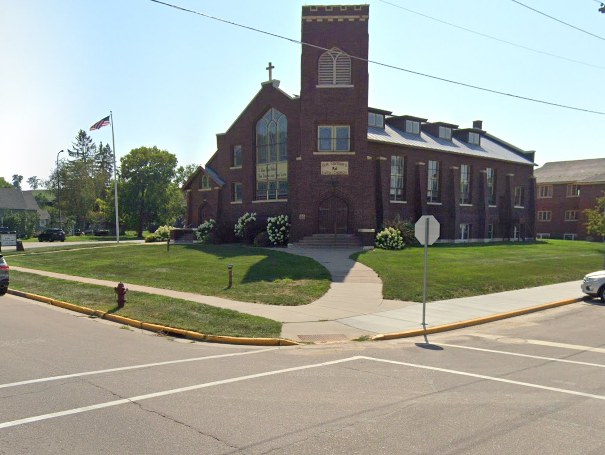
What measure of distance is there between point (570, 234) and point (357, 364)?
58.5 meters

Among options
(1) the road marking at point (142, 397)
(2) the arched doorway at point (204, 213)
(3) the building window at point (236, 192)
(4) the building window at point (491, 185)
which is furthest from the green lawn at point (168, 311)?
(4) the building window at point (491, 185)

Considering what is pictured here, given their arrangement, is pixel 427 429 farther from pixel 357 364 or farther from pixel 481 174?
pixel 481 174

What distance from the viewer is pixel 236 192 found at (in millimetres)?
38188

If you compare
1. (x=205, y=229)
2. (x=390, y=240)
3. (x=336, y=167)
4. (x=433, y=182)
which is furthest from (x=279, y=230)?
(x=433, y=182)

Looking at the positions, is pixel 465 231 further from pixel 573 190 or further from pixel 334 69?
A: pixel 573 190

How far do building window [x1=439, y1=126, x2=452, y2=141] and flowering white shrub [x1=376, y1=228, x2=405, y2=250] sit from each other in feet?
49.3

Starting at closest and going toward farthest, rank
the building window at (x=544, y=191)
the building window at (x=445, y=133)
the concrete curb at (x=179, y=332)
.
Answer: the concrete curb at (x=179, y=332) → the building window at (x=445, y=133) → the building window at (x=544, y=191)

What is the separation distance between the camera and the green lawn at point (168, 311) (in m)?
10.8

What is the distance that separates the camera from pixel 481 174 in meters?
40.2

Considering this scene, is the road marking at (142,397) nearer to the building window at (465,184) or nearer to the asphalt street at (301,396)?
the asphalt street at (301,396)

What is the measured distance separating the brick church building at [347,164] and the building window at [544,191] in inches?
637

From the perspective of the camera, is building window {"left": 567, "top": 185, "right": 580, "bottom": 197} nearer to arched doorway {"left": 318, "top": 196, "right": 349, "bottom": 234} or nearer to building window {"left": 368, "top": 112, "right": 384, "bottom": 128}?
building window {"left": 368, "top": 112, "right": 384, "bottom": 128}

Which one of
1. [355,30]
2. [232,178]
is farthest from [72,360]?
[232,178]

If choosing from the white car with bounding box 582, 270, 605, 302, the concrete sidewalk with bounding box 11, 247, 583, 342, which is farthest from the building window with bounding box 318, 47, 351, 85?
the white car with bounding box 582, 270, 605, 302
